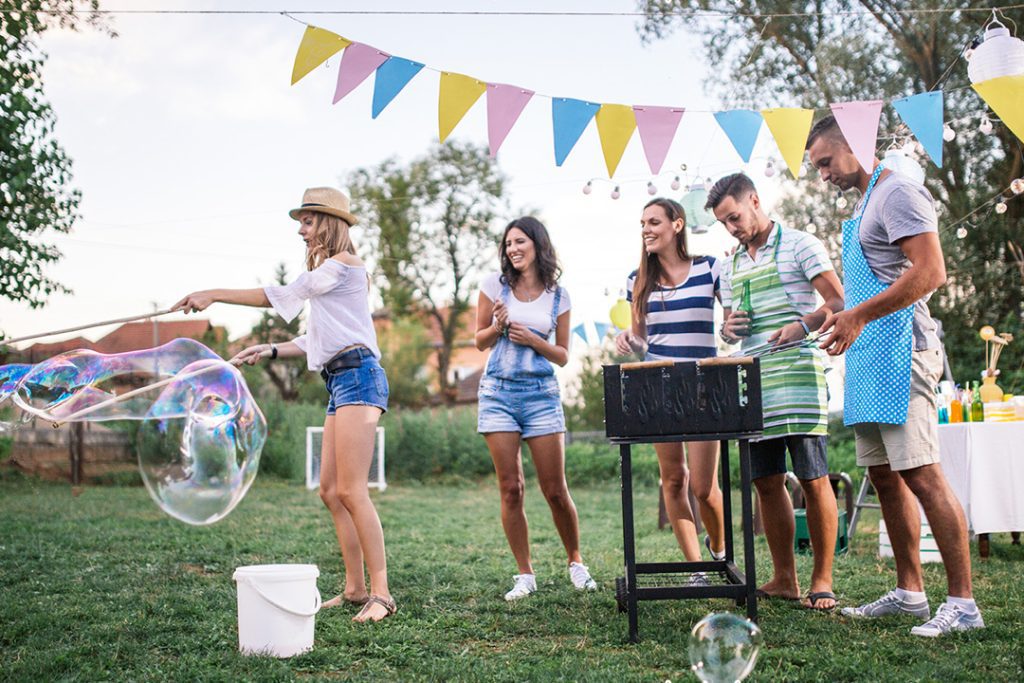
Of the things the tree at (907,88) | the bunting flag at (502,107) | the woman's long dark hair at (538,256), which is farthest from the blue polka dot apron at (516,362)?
the tree at (907,88)

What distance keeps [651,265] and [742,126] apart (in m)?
1.51

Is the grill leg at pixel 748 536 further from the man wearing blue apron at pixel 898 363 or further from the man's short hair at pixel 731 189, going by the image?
the man's short hair at pixel 731 189

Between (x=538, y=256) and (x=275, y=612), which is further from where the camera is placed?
(x=538, y=256)

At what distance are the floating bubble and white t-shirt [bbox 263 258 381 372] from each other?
71.3 inches

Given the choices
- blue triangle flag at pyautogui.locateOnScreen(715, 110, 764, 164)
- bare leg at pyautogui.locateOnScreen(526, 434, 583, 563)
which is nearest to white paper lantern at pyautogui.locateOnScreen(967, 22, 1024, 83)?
blue triangle flag at pyautogui.locateOnScreen(715, 110, 764, 164)

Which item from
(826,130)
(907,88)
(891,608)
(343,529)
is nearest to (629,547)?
(891,608)

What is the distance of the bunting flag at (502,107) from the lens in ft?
16.2

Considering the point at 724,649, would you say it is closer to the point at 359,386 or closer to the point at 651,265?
the point at 359,386

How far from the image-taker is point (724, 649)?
7.48ft

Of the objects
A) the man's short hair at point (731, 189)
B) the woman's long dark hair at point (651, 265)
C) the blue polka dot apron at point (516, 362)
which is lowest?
the blue polka dot apron at point (516, 362)

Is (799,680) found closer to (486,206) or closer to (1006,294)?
(1006,294)

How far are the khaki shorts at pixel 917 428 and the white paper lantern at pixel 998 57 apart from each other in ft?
6.96

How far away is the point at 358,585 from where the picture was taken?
153 inches

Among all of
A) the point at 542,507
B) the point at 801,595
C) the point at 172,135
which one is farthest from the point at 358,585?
the point at 172,135
